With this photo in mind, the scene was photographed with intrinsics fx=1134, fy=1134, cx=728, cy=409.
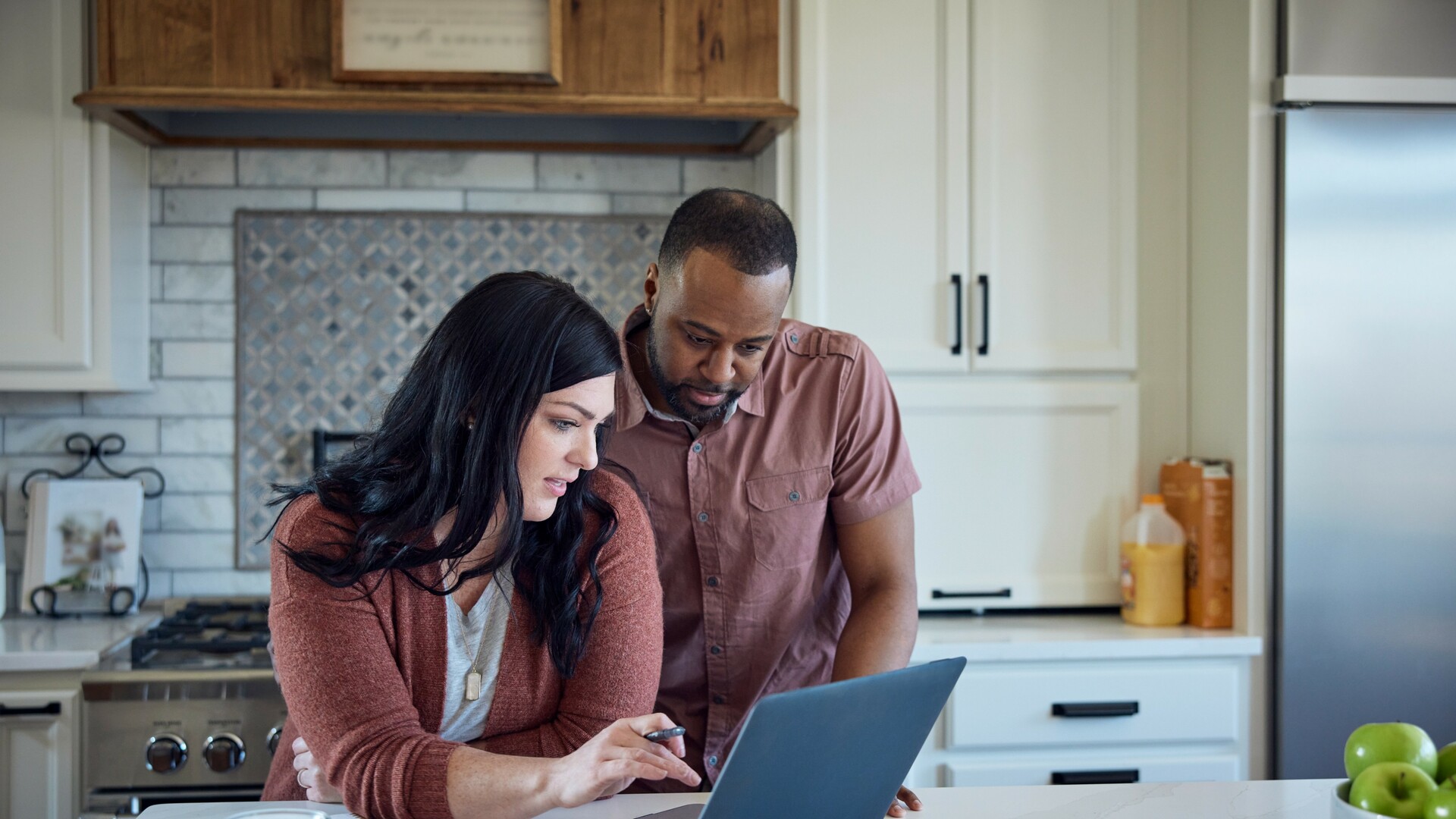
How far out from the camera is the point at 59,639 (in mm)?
2320

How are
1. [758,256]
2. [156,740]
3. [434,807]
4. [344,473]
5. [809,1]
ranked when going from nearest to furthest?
1. [434,807]
2. [344,473]
3. [758,256]
4. [156,740]
5. [809,1]

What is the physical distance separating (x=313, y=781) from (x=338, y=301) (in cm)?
168

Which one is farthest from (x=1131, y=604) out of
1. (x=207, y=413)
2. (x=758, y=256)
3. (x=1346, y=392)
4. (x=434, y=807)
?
(x=207, y=413)

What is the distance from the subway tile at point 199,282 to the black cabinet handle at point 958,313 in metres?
1.68

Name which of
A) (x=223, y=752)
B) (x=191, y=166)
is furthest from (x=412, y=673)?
(x=191, y=166)

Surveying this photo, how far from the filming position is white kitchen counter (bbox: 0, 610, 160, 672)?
2.17 m

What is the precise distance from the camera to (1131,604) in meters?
2.46

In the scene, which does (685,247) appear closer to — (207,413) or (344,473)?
(344,473)

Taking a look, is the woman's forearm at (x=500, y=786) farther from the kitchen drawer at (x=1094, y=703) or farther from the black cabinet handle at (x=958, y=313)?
the black cabinet handle at (x=958, y=313)

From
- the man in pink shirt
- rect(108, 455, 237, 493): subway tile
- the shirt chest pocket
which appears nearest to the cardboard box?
the man in pink shirt

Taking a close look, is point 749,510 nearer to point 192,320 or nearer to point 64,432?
point 192,320

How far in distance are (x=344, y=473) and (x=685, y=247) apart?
51cm

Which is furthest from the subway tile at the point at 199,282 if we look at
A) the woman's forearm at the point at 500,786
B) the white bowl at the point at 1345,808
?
the white bowl at the point at 1345,808

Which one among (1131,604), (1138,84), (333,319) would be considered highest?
(1138,84)
